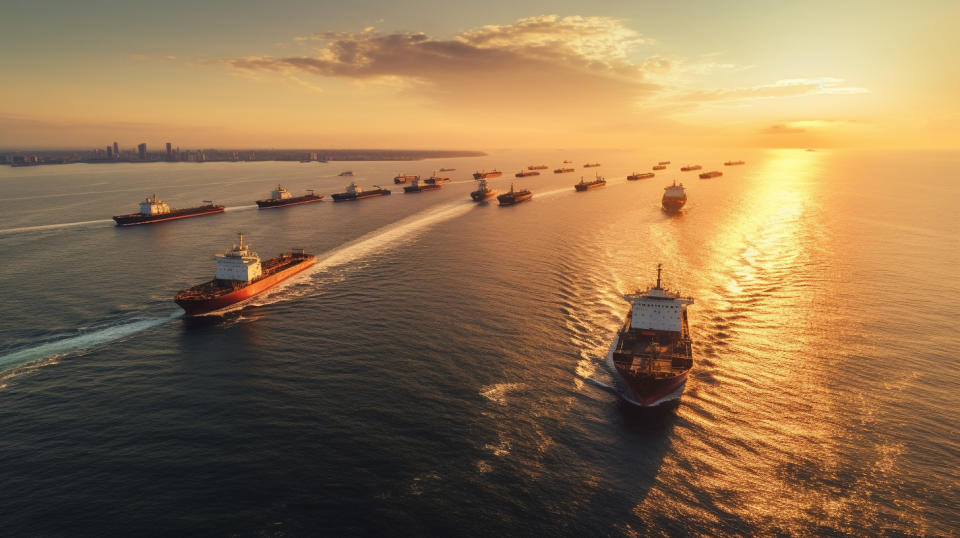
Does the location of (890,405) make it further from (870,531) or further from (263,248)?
(263,248)

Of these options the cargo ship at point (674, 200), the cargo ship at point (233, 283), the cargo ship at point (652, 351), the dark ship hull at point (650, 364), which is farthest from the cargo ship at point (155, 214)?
the cargo ship at point (674, 200)

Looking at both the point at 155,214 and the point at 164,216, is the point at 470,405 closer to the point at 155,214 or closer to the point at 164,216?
Answer: the point at 155,214

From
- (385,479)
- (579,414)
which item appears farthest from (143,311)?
(579,414)

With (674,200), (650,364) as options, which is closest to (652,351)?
(650,364)

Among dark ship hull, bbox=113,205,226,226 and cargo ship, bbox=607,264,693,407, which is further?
dark ship hull, bbox=113,205,226,226

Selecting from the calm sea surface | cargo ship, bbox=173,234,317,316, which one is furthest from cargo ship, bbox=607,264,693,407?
cargo ship, bbox=173,234,317,316

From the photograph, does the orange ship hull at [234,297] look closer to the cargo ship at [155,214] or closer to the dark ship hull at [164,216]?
the dark ship hull at [164,216]

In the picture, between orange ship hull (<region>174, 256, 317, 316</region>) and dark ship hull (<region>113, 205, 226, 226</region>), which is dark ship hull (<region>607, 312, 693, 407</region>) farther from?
dark ship hull (<region>113, 205, 226, 226</region>)
